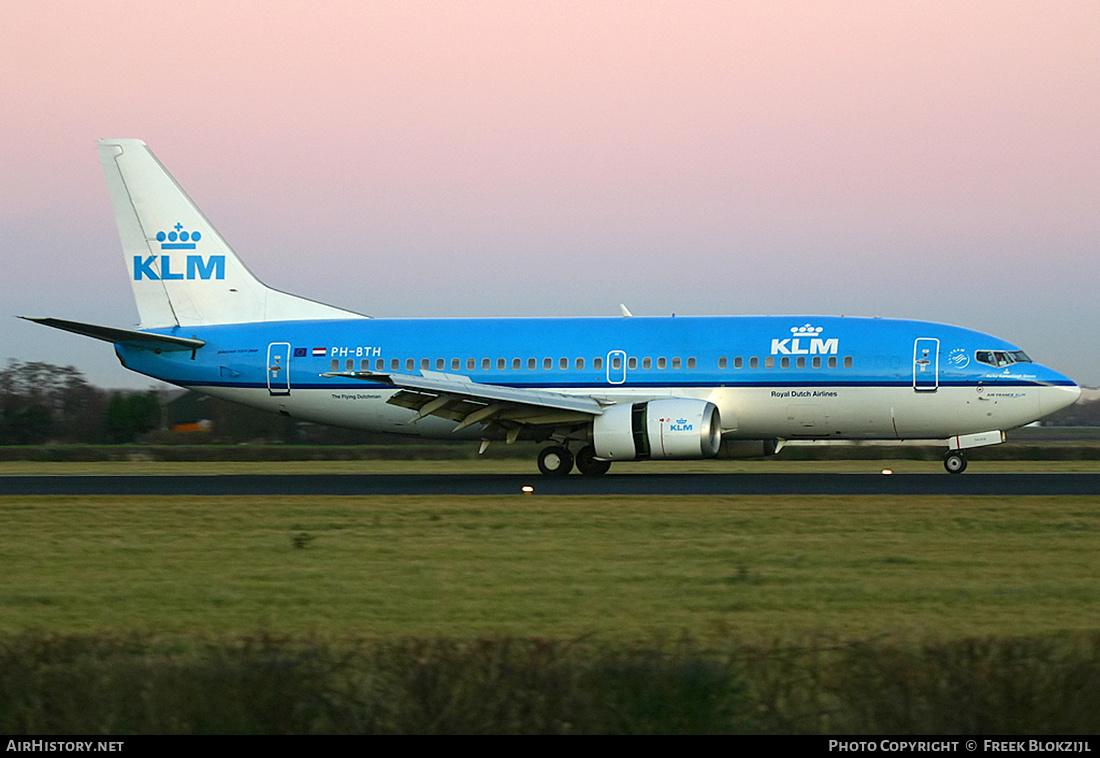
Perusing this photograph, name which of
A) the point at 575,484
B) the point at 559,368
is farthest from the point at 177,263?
the point at 575,484

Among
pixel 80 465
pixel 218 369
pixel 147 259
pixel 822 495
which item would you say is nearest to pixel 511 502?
pixel 822 495

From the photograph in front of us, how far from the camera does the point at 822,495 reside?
22125mm

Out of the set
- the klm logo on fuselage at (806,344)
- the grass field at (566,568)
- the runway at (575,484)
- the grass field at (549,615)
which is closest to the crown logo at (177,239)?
the runway at (575,484)

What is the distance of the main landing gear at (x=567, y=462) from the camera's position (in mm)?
29812

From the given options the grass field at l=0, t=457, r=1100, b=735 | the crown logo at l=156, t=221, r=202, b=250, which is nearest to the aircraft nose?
the grass field at l=0, t=457, r=1100, b=735

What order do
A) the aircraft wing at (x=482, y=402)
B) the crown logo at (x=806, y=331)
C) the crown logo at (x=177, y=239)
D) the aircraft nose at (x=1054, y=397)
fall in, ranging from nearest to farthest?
the aircraft wing at (x=482, y=402) → the aircraft nose at (x=1054, y=397) → the crown logo at (x=806, y=331) → the crown logo at (x=177, y=239)

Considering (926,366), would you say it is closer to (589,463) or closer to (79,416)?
(589,463)

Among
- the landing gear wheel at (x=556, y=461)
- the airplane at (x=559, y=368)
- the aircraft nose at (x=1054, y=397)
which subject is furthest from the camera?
the landing gear wheel at (x=556, y=461)

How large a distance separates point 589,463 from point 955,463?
8483mm

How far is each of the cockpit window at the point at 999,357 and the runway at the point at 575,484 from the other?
2560mm

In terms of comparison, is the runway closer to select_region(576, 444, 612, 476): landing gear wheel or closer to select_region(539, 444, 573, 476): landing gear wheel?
select_region(539, 444, 573, 476): landing gear wheel

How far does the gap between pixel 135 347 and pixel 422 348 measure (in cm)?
754

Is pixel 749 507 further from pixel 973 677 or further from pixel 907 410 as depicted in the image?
pixel 973 677

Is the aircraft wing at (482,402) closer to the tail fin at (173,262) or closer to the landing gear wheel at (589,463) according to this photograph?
the landing gear wheel at (589,463)
